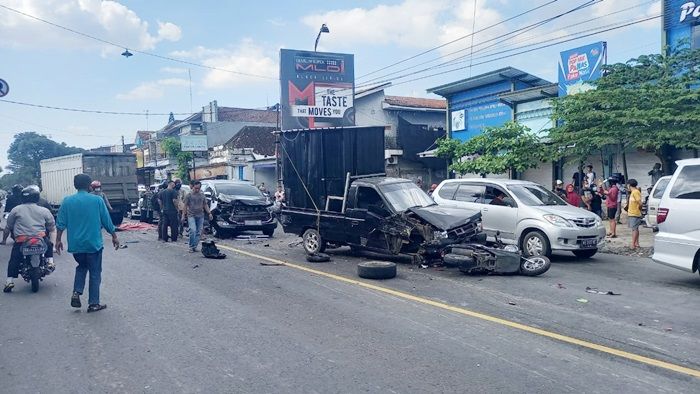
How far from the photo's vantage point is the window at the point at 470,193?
13.0 meters

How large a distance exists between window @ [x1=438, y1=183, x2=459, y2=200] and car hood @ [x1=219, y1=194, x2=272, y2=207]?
19.1 ft

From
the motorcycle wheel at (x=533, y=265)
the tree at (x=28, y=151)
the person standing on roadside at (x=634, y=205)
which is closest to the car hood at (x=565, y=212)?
the person standing on roadside at (x=634, y=205)

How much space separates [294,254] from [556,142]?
1001 cm

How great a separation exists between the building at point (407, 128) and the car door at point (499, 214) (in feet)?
56.1

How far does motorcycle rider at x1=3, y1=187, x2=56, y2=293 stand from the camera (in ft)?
29.2

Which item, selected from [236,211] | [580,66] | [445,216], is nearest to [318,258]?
[445,216]

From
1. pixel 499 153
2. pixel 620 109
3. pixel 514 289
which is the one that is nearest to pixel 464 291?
pixel 514 289

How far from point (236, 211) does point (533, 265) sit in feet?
30.7

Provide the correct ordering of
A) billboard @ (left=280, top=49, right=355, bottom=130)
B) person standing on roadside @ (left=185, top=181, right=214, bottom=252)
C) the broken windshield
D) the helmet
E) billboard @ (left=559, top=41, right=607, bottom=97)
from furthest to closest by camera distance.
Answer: billboard @ (left=280, top=49, right=355, bottom=130) < billboard @ (left=559, top=41, right=607, bottom=97) < person standing on roadside @ (left=185, top=181, right=214, bottom=252) < the broken windshield < the helmet

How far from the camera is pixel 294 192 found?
13.7 m

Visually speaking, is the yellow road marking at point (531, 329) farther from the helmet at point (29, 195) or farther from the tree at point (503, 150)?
the tree at point (503, 150)

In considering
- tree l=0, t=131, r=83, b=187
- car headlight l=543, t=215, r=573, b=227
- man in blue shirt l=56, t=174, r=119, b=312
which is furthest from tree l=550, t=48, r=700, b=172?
tree l=0, t=131, r=83, b=187

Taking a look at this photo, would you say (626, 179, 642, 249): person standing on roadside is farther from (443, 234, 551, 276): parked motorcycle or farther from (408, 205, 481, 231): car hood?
(408, 205, 481, 231): car hood

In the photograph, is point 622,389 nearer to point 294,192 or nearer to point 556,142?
point 294,192
